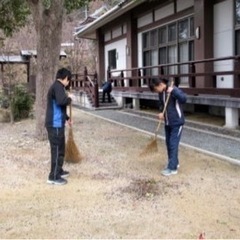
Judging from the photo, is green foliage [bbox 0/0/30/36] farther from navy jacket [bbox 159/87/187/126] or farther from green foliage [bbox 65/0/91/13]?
navy jacket [bbox 159/87/187/126]

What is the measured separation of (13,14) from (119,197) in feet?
36.1

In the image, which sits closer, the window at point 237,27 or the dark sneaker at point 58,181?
the dark sneaker at point 58,181

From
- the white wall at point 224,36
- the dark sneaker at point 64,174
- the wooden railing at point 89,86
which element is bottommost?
the dark sneaker at point 64,174

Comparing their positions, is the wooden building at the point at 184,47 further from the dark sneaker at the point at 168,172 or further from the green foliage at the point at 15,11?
A: the dark sneaker at the point at 168,172

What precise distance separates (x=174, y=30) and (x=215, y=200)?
36.8ft

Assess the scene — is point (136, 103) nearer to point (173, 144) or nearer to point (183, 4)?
point (183, 4)

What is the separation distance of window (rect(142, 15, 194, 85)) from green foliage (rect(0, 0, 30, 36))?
5084mm

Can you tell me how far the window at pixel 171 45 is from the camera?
14859 millimetres

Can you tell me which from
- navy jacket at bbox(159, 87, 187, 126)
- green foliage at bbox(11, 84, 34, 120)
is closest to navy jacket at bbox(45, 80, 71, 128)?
navy jacket at bbox(159, 87, 187, 126)

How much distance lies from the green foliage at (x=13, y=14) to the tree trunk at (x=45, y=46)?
3951 millimetres

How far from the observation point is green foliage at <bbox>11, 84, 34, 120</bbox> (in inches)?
568

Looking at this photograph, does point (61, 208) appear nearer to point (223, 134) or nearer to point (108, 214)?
point (108, 214)

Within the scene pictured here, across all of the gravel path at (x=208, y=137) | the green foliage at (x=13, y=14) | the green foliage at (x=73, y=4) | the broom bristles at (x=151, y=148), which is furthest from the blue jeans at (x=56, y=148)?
the green foliage at (x=13, y=14)

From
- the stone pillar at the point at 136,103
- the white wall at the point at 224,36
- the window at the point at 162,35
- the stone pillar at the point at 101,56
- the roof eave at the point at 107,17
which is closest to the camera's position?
the white wall at the point at 224,36
